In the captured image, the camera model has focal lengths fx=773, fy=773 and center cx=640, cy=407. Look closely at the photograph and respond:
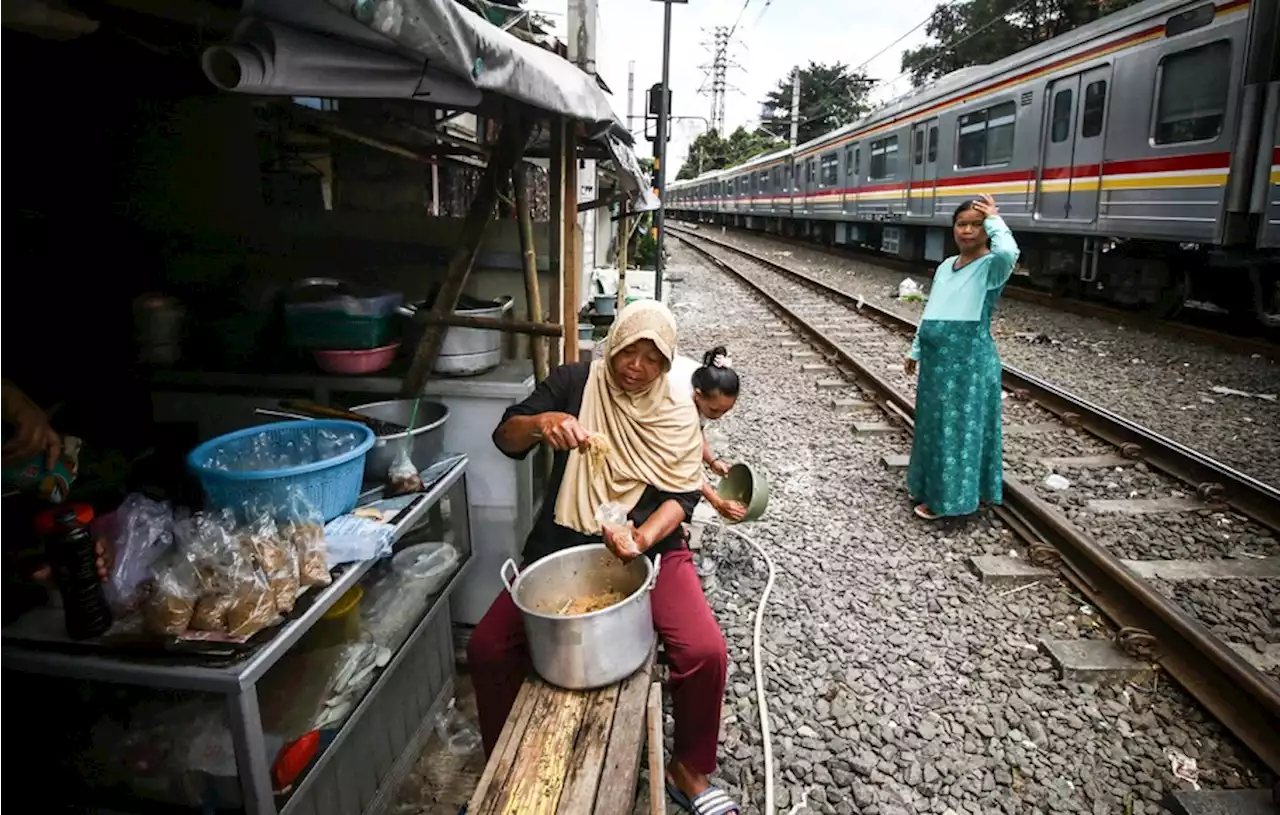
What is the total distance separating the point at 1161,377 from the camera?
A: 732 centimetres

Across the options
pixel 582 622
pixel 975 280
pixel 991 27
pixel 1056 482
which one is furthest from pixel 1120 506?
pixel 991 27

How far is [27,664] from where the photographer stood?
1.87 metres

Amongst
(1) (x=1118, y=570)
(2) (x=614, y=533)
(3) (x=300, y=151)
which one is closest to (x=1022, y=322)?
(1) (x=1118, y=570)

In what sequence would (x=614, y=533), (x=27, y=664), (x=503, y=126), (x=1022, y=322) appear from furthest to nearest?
1. (x=1022, y=322)
2. (x=503, y=126)
3. (x=614, y=533)
4. (x=27, y=664)

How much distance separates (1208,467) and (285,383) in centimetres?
535

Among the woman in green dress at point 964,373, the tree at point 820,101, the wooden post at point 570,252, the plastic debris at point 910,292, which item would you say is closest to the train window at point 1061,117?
A: the plastic debris at point 910,292

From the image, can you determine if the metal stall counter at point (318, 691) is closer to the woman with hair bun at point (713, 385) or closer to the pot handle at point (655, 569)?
the pot handle at point (655, 569)

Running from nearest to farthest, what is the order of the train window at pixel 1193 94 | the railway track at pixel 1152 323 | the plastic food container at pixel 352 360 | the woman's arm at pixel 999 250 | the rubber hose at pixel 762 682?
the rubber hose at pixel 762 682 < the plastic food container at pixel 352 360 < the woman's arm at pixel 999 250 < the train window at pixel 1193 94 < the railway track at pixel 1152 323

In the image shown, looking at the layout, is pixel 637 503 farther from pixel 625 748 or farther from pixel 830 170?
pixel 830 170

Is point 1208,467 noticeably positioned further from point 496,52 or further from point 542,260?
point 496,52

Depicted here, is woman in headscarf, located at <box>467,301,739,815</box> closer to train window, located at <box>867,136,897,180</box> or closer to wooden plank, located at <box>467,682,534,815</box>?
wooden plank, located at <box>467,682,534,815</box>

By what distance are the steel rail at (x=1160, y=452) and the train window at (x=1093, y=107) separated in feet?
13.1

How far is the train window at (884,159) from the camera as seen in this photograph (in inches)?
642

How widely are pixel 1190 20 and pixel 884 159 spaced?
30.4 ft
